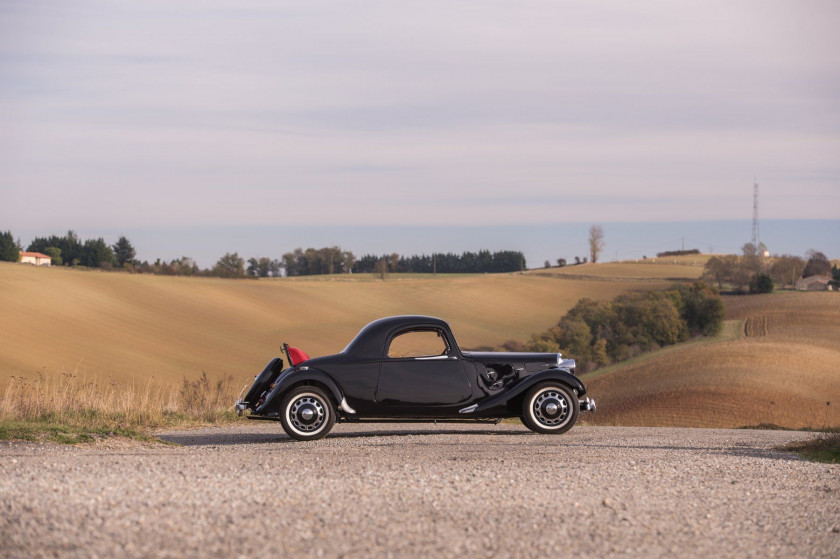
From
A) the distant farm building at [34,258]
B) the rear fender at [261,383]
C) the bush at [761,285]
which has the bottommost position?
the rear fender at [261,383]

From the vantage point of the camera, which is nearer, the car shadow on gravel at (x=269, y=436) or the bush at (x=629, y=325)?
the car shadow on gravel at (x=269, y=436)

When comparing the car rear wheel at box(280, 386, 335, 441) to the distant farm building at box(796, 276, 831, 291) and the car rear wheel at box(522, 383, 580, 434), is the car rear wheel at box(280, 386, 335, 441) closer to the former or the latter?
the car rear wheel at box(522, 383, 580, 434)

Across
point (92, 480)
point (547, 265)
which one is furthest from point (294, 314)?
point (547, 265)

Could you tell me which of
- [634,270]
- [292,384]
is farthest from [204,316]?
[634,270]

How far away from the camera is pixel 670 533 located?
7.30 m

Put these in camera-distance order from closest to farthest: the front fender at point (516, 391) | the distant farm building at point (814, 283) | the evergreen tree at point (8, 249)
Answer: the front fender at point (516, 391) → the evergreen tree at point (8, 249) → the distant farm building at point (814, 283)

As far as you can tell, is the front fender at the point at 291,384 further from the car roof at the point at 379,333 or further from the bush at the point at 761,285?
the bush at the point at 761,285

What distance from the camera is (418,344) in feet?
47.5

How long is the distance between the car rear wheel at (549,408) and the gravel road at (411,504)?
8.23 ft

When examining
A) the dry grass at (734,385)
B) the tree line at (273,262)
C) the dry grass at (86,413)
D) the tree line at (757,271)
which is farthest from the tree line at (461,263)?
the dry grass at (86,413)

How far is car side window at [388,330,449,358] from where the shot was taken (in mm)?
14391

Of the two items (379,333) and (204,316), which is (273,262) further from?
(379,333)

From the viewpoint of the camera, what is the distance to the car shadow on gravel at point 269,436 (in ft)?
46.6

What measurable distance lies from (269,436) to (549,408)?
4509 mm
